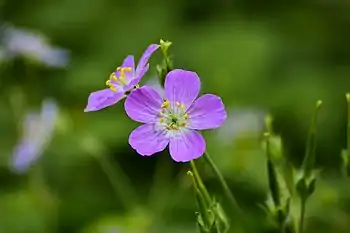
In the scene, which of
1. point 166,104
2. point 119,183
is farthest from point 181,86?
point 119,183

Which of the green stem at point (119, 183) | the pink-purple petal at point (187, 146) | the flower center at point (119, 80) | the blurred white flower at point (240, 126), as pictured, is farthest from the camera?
the blurred white flower at point (240, 126)

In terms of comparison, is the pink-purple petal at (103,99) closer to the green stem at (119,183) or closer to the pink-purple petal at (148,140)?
the pink-purple petal at (148,140)

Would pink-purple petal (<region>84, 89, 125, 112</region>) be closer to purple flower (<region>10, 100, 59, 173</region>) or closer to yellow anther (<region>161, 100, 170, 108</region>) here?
yellow anther (<region>161, 100, 170, 108</region>)

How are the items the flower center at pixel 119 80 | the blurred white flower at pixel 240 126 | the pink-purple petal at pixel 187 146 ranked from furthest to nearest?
the blurred white flower at pixel 240 126, the flower center at pixel 119 80, the pink-purple petal at pixel 187 146

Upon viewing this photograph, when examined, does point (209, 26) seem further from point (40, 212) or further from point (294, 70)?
point (40, 212)

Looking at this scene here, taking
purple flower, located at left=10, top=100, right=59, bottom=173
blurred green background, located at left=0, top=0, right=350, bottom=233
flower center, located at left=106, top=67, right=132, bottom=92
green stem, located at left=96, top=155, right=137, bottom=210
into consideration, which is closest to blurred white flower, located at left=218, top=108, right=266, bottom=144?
blurred green background, located at left=0, top=0, right=350, bottom=233

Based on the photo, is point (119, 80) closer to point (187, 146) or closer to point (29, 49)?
point (187, 146)

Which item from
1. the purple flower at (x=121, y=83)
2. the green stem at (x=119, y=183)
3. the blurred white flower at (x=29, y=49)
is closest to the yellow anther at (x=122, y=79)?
the purple flower at (x=121, y=83)
